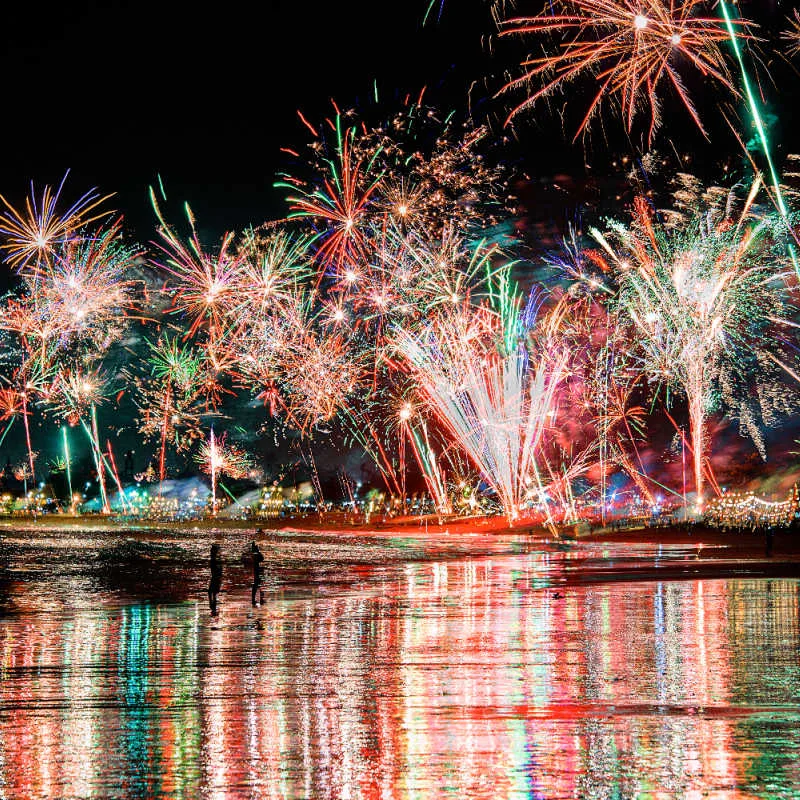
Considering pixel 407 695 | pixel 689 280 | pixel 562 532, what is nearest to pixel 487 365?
pixel 689 280

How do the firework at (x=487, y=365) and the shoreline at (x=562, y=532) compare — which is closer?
the shoreline at (x=562, y=532)

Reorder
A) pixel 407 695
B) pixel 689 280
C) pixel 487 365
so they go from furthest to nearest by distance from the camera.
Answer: pixel 487 365, pixel 689 280, pixel 407 695

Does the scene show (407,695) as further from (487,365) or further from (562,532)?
(562,532)

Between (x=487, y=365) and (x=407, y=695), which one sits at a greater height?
(x=487, y=365)

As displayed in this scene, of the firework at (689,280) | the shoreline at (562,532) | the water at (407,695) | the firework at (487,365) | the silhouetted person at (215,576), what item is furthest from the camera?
the firework at (487,365)

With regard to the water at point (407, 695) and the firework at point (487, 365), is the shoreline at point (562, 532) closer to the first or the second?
the firework at point (487, 365)

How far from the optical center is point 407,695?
40.5 ft

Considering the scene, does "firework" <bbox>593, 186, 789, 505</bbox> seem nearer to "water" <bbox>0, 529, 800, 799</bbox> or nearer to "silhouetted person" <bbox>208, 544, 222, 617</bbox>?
"water" <bbox>0, 529, 800, 799</bbox>

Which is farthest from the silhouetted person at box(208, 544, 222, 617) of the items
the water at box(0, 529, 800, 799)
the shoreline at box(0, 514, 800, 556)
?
the shoreline at box(0, 514, 800, 556)

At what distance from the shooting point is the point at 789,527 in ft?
170

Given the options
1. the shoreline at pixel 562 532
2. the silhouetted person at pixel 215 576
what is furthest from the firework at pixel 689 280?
the silhouetted person at pixel 215 576

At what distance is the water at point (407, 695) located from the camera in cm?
848

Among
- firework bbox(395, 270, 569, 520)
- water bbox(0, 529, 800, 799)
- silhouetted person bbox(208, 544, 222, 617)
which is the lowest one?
water bbox(0, 529, 800, 799)

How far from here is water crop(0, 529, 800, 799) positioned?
334 inches
